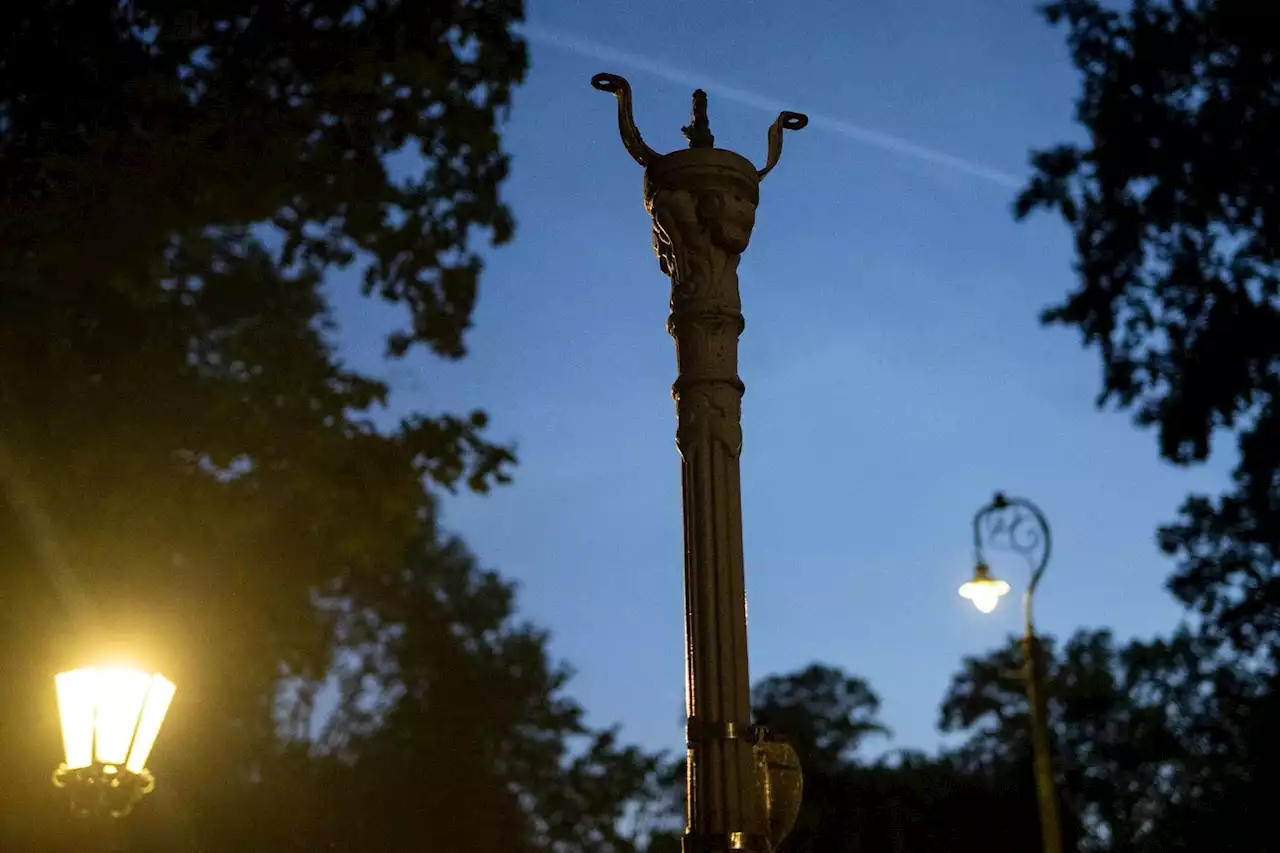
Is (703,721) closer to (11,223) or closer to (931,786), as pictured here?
(11,223)

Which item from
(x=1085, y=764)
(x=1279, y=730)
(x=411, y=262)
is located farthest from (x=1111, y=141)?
(x=1085, y=764)

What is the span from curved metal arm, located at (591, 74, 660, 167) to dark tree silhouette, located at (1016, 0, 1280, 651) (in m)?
17.9

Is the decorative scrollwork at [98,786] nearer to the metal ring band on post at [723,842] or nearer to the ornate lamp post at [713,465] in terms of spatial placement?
the ornate lamp post at [713,465]

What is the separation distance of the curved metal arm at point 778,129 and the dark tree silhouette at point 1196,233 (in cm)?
1741

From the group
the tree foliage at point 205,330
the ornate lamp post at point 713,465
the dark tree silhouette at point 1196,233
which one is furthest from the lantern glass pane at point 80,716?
the dark tree silhouette at point 1196,233

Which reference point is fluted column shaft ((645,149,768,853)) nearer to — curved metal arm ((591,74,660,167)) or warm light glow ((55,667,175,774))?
curved metal arm ((591,74,660,167))

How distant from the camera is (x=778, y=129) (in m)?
4.82

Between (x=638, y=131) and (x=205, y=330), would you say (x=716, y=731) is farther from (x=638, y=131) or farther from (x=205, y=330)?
(x=205, y=330)

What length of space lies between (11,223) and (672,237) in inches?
318

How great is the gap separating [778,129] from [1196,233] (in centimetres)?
1843

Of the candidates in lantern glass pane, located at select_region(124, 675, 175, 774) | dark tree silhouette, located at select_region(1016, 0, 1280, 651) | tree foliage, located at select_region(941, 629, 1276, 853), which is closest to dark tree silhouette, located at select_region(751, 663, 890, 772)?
tree foliage, located at select_region(941, 629, 1276, 853)

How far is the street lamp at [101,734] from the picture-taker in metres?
7.34

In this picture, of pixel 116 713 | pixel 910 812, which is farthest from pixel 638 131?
pixel 910 812

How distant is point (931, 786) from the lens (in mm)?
37844
